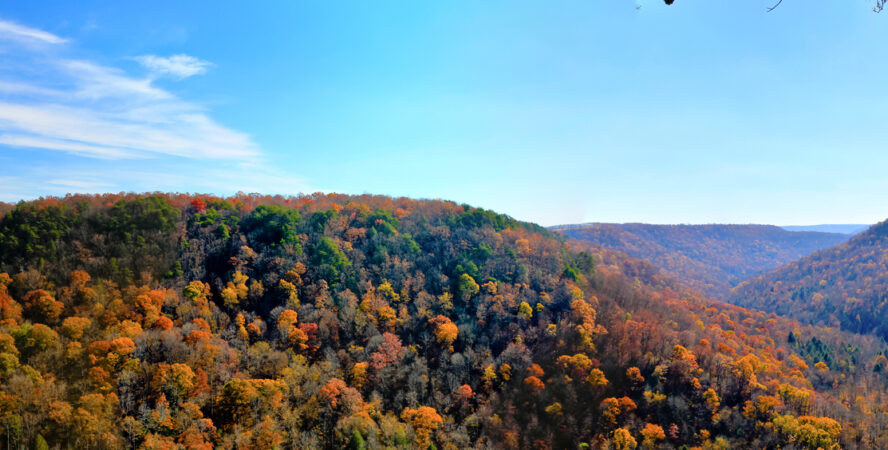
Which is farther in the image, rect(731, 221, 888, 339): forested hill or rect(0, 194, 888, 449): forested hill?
rect(731, 221, 888, 339): forested hill

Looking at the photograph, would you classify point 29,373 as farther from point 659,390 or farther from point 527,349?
point 659,390

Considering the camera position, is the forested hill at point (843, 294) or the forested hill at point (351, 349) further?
the forested hill at point (843, 294)

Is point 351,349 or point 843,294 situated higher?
point 843,294

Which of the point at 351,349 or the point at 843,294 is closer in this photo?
the point at 351,349
